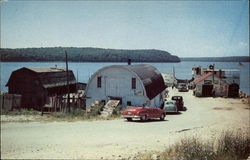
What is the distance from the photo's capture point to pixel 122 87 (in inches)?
1190

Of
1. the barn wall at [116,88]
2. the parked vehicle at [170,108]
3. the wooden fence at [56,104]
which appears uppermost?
the barn wall at [116,88]

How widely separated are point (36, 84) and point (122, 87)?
9.61 meters

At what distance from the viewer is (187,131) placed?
63.3ft

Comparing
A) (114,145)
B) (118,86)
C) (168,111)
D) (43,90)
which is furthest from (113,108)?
(114,145)

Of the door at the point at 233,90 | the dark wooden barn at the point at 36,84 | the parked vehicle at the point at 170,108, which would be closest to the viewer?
the dark wooden barn at the point at 36,84

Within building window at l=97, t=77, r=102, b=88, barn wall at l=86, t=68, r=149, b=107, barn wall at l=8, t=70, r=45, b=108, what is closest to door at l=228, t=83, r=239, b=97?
barn wall at l=86, t=68, r=149, b=107

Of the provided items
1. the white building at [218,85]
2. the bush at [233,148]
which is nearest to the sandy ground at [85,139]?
the bush at [233,148]

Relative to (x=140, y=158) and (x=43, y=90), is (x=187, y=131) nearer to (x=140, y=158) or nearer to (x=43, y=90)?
(x=140, y=158)

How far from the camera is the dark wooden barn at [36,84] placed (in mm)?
27391

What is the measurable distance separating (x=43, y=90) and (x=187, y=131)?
1789cm

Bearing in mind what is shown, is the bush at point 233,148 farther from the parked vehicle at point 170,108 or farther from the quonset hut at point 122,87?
the quonset hut at point 122,87

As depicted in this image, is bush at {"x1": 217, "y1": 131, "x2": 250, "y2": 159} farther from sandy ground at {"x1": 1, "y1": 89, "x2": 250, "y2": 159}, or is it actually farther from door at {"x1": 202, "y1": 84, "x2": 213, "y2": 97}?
door at {"x1": 202, "y1": 84, "x2": 213, "y2": 97}

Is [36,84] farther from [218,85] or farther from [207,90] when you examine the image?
[218,85]

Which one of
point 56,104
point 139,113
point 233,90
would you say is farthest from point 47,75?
point 233,90
